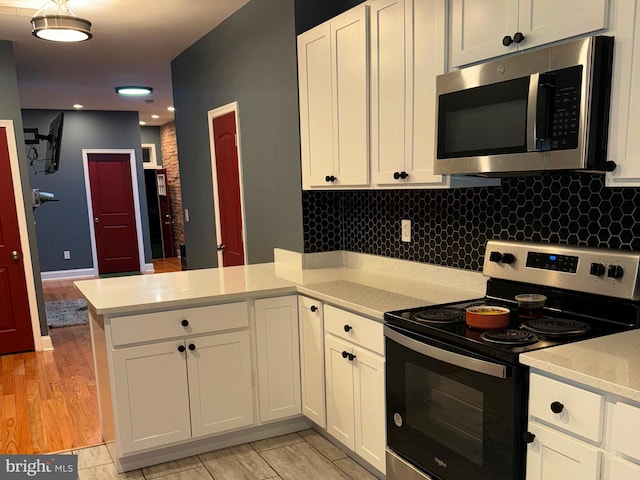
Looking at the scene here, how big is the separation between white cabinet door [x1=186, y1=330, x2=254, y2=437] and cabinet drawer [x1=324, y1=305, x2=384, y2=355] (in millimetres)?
487

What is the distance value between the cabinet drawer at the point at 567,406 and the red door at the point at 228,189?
9.58 ft

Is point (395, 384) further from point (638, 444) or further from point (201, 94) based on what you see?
point (201, 94)

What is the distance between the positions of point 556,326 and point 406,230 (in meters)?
1.25

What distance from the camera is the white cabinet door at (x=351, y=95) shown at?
8.51 feet

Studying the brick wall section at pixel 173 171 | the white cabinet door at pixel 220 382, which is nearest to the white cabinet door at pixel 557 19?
the white cabinet door at pixel 220 382

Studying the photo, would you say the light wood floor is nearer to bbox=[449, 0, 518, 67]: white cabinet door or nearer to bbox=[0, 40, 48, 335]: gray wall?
bbox=[0, 40, 48, 335]: gray wall

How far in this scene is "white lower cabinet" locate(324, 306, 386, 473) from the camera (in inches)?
89.6

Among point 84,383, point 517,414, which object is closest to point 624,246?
point 517,414

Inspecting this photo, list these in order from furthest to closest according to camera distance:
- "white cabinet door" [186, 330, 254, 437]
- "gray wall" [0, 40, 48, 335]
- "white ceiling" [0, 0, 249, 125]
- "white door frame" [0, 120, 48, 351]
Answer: "white door frame" [0, 120, 48, 351], "gray wall" [0, 40, 48, 335], "white ceiling" [0, 0, 249, 125], "white cabinet door" [186, 330, 254, 437]

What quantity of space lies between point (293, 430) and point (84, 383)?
1.88 m

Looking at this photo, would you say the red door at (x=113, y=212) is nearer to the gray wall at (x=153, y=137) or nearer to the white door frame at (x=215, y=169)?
the gray wall at (x=153, y=137)

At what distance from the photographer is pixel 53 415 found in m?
3.37

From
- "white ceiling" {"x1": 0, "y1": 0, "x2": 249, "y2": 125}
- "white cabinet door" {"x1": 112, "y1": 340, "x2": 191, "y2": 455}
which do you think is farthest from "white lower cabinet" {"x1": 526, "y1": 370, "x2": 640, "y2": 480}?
"white ceiling" {"x1": 0, "y1": 0, "x2": 249, "y2": 125}

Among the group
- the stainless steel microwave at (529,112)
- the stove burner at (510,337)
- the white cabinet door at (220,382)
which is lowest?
the white cabinet door at (220,382)
